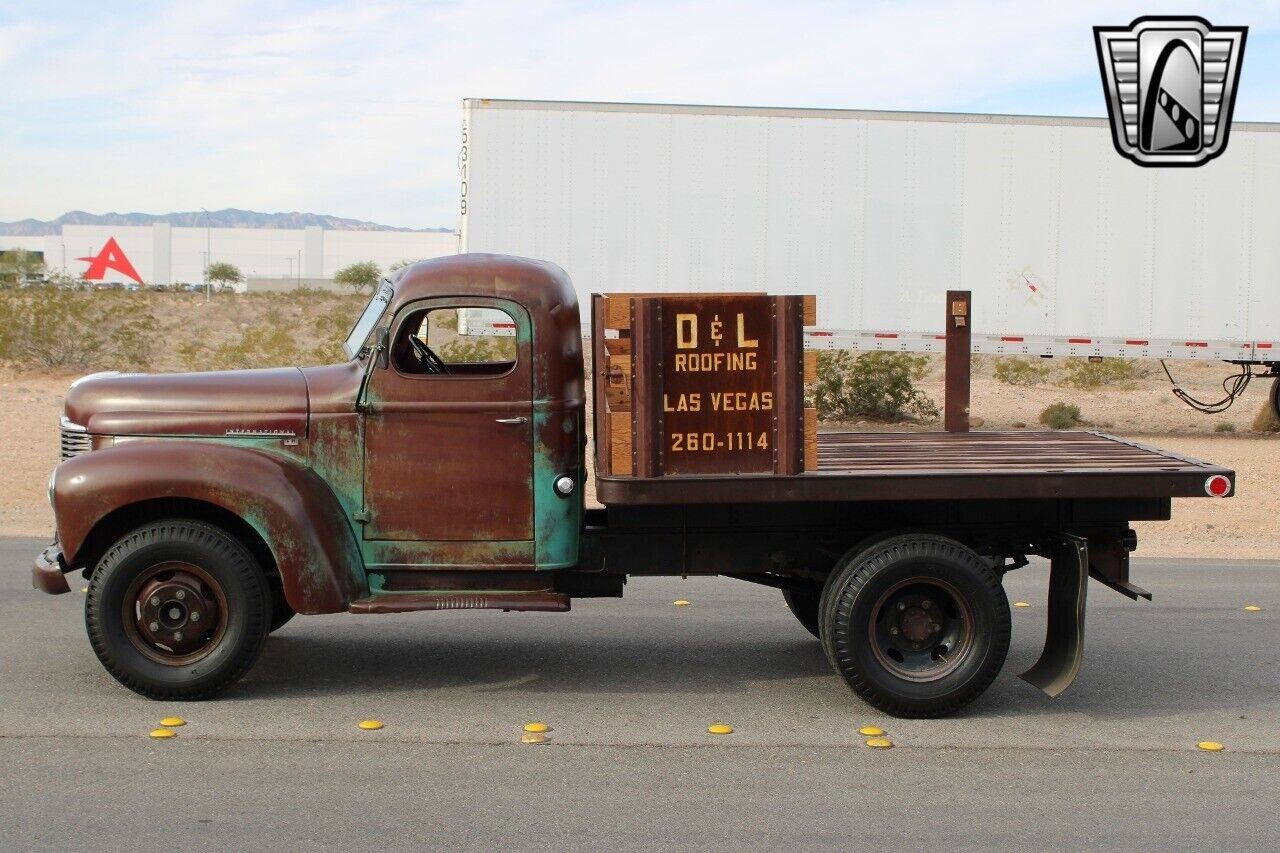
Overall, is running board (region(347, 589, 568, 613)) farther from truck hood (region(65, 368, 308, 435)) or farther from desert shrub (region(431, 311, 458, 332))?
desert shrub (region(431, 311, 458, 332))

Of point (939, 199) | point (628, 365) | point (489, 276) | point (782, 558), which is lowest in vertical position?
point (782, 558)

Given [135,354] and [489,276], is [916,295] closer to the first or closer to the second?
[489,276]

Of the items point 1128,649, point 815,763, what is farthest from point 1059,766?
point 1128,649

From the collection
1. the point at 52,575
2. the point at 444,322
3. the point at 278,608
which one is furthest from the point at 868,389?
the point at 52,575

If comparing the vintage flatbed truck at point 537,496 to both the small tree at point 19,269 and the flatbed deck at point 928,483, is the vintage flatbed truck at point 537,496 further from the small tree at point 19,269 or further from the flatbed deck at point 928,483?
the small tree at point 19,269

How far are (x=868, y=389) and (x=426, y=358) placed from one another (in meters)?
16.2

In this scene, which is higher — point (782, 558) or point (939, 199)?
point (939, 199)

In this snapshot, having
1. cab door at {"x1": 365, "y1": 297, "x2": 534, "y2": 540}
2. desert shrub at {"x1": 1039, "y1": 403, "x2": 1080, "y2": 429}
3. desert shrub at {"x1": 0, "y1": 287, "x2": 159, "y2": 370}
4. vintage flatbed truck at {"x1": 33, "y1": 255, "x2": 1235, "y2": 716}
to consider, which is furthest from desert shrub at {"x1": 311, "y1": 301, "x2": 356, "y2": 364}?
cab door at {"x1": 365, "y1": 297, "x2": 534, "y2": 540}

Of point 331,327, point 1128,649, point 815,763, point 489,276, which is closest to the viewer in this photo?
point 815,763

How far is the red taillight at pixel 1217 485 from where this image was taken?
20.4 ft

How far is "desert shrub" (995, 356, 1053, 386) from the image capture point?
2930cm

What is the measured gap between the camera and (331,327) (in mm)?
37125

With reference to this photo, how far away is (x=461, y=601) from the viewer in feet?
20.9

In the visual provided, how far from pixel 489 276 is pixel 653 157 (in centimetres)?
1316
